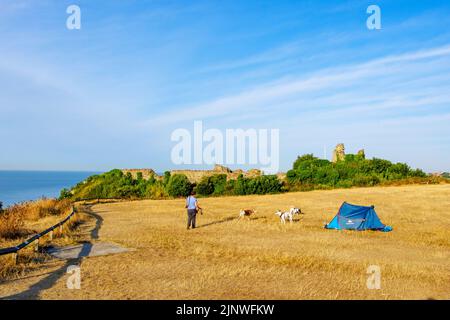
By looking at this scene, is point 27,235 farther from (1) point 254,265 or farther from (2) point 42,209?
(2) point 42,209

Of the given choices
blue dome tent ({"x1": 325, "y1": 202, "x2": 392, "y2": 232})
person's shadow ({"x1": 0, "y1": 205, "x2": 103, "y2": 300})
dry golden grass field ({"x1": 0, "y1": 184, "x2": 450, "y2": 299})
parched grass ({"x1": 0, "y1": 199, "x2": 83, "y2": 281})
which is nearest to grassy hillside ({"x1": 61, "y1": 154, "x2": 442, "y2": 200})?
parched grass ({"x1": 0, "y1": 199, "x2": 83, "y2": 281})

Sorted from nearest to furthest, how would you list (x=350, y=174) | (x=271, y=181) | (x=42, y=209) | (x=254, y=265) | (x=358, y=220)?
(x=254, y=265) < (x=358, y=220) < (x=42, y=209) < (x=271, y=181) < (x=350, y=174)

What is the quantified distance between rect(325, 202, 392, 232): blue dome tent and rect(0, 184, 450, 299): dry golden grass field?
2.62 feet

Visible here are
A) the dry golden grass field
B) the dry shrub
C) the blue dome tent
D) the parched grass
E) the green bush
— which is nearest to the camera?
the dry golden grass field

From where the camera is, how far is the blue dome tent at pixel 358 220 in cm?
1970

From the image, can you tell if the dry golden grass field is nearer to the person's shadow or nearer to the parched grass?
the person's shadow

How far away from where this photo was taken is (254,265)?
37.1 ft

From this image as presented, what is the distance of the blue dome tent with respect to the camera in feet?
64.6

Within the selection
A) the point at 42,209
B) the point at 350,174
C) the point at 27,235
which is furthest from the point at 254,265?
the point at 350,174

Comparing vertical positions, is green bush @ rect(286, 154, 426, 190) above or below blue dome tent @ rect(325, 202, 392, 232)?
above

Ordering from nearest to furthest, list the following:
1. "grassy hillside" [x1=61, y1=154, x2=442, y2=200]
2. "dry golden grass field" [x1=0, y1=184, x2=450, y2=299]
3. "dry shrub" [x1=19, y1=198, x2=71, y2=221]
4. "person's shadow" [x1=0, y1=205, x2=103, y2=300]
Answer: "person's shadow" [x1=0, y1=205, x2=103, y2=300], "dry golden grass field" [x1=0, y1=184, x2=450, y2=299], "dry shrub" [x1=19, y1=198, x2=71, y2=221], "grassy hillside" [x1=61, y1=154, x2=442, y2=200]

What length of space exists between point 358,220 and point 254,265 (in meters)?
10.5
